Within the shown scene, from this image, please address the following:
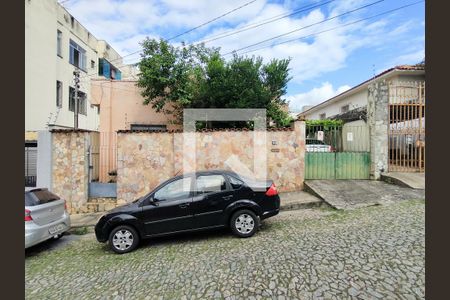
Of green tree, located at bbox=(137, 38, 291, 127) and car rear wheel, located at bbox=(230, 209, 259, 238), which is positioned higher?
green tree, located at bbox=(137, 38, 291, 127)

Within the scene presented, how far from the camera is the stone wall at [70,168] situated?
8414mm

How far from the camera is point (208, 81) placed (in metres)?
10.8

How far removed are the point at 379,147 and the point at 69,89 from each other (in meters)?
18.5

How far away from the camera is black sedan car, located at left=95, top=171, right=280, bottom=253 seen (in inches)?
201

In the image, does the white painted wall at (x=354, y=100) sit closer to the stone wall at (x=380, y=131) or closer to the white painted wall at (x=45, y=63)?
the stone wall at (x=380, y=131)

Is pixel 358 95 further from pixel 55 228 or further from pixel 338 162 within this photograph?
pixel 55 228

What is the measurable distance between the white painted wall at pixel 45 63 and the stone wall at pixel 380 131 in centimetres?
1512

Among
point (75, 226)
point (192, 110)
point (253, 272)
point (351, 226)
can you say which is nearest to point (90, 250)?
point (75, 226)

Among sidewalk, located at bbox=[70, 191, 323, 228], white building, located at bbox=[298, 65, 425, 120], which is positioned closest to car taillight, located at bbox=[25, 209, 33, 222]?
sidewalk, located at bbox=[70, 191, 323, 228]

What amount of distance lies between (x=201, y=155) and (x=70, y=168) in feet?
14.3

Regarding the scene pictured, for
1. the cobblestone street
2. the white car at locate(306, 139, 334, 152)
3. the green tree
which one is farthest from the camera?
the green tree

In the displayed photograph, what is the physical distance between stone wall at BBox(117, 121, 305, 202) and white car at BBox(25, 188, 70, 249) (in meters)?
2.60

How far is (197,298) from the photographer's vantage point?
10.3 feet

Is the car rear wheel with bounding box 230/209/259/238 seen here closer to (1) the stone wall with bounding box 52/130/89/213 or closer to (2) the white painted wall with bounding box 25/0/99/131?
(1) the stone wall with bounding box 52/130/89/213
